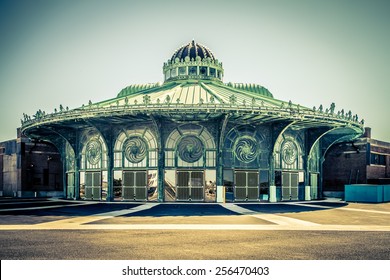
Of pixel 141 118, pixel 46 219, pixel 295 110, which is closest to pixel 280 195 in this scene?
pixel 295 110

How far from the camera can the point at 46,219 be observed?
2216 centimetres

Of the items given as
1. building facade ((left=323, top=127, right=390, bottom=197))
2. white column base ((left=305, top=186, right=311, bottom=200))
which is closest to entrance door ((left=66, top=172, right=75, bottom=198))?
white column base ((left=305, top=186, right=311, bottom=200))

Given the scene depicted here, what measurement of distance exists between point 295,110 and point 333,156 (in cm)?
2098

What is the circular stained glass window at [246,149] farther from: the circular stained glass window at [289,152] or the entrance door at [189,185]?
the entrance door at [189,185]

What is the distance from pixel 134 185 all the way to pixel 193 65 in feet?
55.9

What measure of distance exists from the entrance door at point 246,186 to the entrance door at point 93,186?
13.2m

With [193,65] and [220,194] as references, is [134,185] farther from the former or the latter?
[193,65]

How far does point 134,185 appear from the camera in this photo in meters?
38.5

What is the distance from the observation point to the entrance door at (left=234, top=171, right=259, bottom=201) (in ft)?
125

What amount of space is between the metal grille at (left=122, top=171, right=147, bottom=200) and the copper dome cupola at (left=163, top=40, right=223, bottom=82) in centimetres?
1453

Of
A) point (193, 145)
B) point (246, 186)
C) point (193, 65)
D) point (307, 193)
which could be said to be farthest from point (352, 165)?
point (193, 145)

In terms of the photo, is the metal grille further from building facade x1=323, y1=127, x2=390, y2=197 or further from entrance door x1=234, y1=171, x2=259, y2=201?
building facade x1=323, y1=127, x2=390, y2=197

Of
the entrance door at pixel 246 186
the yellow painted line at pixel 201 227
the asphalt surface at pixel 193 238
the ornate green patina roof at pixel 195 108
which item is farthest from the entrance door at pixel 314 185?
the yellow painted line at pixel 201 227
